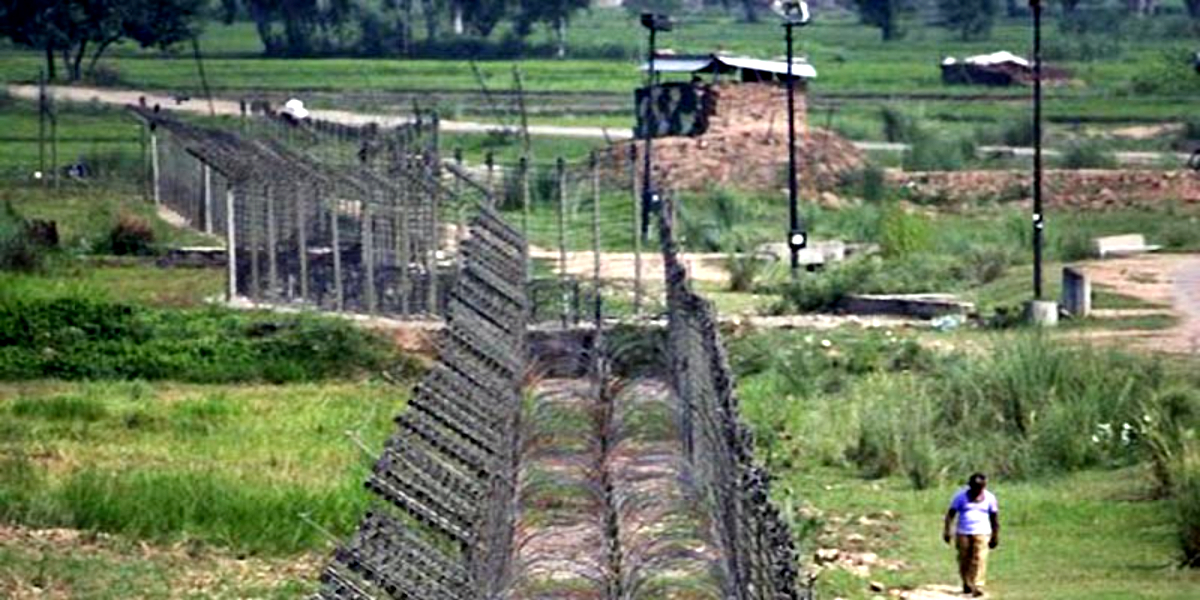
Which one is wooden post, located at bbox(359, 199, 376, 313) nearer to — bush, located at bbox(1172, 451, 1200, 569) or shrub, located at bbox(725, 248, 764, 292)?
shrub, located at bbox(725, 248, 764, 292)

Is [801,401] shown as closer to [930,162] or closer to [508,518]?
[508,518]

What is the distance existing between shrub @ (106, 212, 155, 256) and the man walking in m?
29.9

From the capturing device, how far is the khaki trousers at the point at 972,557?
21438 millimetres

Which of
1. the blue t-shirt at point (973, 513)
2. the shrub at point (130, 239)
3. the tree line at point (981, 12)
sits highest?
the blue t-shirt at point (973, 513)

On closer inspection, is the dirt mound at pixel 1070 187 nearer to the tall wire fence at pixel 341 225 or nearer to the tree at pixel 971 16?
the tall wire fence at pixel 341 225

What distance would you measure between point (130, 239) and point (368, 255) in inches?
537

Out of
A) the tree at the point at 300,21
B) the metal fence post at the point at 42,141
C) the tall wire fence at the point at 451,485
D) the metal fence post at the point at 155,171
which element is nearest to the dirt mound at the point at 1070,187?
the metal fence post at the point at 155,171

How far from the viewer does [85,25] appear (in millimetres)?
→ 77000

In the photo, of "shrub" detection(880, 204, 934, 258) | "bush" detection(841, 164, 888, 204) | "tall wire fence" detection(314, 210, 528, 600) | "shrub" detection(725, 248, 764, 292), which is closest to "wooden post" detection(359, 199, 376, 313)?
"tall wire fence" detection(314, 210, 528, 600)

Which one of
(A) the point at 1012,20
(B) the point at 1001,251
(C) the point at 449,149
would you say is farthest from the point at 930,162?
(A) the point at 1012,20

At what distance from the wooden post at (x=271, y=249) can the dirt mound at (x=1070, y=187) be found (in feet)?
69.0

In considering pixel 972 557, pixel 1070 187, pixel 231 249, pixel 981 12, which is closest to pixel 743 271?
pixel 231 249

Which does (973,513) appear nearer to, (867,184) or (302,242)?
(302,242)

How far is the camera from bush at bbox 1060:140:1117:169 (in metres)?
67.4
